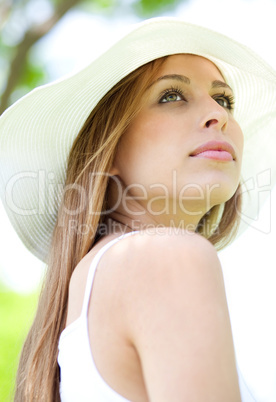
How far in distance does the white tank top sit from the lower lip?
0.53 metres

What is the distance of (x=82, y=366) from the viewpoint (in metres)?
1.58

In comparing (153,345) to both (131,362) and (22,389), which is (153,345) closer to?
(131,362)

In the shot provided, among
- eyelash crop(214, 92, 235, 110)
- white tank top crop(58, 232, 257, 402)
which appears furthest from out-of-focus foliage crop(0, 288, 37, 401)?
white tank top crop(58, 232, 257, 402)

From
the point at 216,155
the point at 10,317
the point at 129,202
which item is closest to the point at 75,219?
the point at 129,202

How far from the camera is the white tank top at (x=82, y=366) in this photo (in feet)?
5.06

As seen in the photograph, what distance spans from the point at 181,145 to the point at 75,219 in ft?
1.46

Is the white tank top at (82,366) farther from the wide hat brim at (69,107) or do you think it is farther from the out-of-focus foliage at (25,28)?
the out-of-focus foliage at (25,28)

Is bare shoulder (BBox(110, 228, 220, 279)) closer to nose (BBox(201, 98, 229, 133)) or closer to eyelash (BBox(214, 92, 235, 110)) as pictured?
nose (BBox(201, 98, 229, 133))

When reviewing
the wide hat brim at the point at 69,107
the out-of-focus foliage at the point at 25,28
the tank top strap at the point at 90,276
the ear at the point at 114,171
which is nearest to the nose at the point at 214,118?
the wide hat brim at the point at 69,107

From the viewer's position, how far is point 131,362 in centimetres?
152

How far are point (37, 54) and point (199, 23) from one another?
109 inches

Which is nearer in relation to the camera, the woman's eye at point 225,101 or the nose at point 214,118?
the nose at point 214,118

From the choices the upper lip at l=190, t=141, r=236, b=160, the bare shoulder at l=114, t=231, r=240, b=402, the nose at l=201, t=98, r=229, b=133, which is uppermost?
the nose at l=201, t=98, r=229, b=133

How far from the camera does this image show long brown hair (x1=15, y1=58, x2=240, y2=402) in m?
1.94
